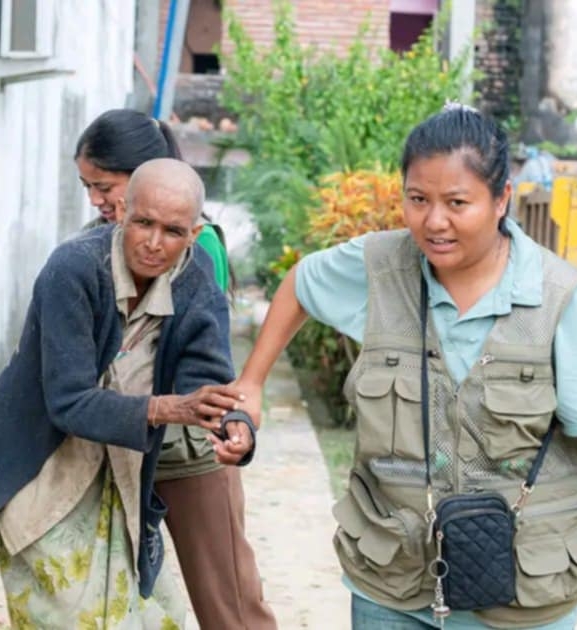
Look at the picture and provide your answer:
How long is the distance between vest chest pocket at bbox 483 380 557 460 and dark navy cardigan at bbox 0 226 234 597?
0.76 m

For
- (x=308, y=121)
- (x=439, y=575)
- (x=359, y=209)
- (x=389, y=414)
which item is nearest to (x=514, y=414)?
(x=389, y=414)

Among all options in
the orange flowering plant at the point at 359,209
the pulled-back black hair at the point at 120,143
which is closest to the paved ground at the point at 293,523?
the orange flowering plant at the point at 359,209

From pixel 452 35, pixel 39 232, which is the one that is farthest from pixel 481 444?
pixel 452 35

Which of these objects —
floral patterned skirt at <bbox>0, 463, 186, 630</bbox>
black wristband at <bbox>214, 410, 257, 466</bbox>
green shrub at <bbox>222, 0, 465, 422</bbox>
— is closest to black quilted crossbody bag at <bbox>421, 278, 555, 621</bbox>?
black wristband at <bbox>214, 410, 257, 466</bbox>

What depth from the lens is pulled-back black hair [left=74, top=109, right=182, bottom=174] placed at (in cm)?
457

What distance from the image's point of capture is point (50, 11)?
8.13m

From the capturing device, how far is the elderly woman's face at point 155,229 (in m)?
3.96

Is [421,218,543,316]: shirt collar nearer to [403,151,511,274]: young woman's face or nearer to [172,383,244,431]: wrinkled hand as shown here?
[403,151,511,274]: young woman's face

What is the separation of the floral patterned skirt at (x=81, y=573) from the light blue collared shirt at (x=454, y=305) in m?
0.70

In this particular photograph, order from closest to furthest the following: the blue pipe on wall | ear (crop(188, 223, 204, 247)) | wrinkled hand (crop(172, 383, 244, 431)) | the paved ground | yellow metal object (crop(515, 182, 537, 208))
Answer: wrinkled hand (crop(172, 383, 244, 431)) < ear (crop(188, 223, 204, 247)) < the paved ground < the blue pipe on wall < yellow metal object (crop(515, 182, 537, 208))

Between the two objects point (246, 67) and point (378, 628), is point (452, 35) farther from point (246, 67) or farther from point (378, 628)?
point (378, 628)

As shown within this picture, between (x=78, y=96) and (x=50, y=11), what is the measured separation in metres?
1.93

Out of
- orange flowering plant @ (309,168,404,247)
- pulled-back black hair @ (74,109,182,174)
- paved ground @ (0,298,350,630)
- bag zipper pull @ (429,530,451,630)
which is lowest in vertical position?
paved ground @ (0,298,350,630)

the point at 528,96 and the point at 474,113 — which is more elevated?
the point at 474,113
